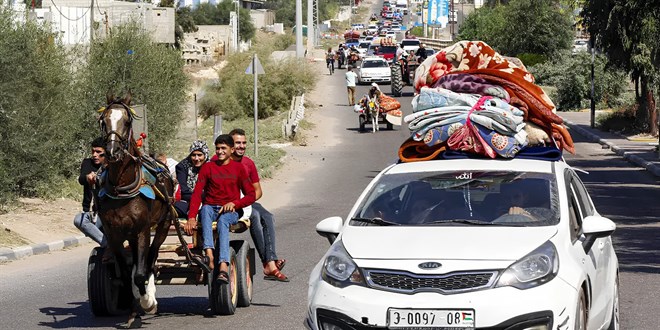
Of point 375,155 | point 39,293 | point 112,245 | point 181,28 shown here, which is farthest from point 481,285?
point 181,28

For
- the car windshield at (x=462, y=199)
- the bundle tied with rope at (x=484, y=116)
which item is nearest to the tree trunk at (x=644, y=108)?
the bundle tied with rope at (x=484, y=116)

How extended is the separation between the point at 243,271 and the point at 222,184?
3.14 feet

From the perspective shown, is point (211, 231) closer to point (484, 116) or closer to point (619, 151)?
point (484, 116)

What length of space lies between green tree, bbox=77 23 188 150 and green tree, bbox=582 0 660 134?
46.6 feet

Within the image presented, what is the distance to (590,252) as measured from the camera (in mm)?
8820

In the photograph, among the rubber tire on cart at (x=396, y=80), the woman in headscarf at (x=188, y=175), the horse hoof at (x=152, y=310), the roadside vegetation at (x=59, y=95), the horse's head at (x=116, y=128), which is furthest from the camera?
the rubber tire on cart at (x=396, y=80)

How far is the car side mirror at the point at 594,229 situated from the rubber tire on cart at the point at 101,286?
5101 millimetres

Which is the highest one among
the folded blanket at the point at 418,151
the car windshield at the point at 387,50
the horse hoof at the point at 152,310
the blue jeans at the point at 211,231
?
the folded blanket at the point at 418,151

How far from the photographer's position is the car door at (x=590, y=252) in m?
8.52

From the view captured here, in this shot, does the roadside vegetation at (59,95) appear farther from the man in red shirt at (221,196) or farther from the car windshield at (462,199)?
the car windshield at (462,199)

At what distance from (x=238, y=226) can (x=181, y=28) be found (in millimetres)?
91983

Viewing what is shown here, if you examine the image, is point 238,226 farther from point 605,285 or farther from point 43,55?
point 43,55

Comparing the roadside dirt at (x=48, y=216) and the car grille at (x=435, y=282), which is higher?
the car grille at (x=435, y=282)

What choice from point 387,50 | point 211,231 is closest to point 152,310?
point 211,231
